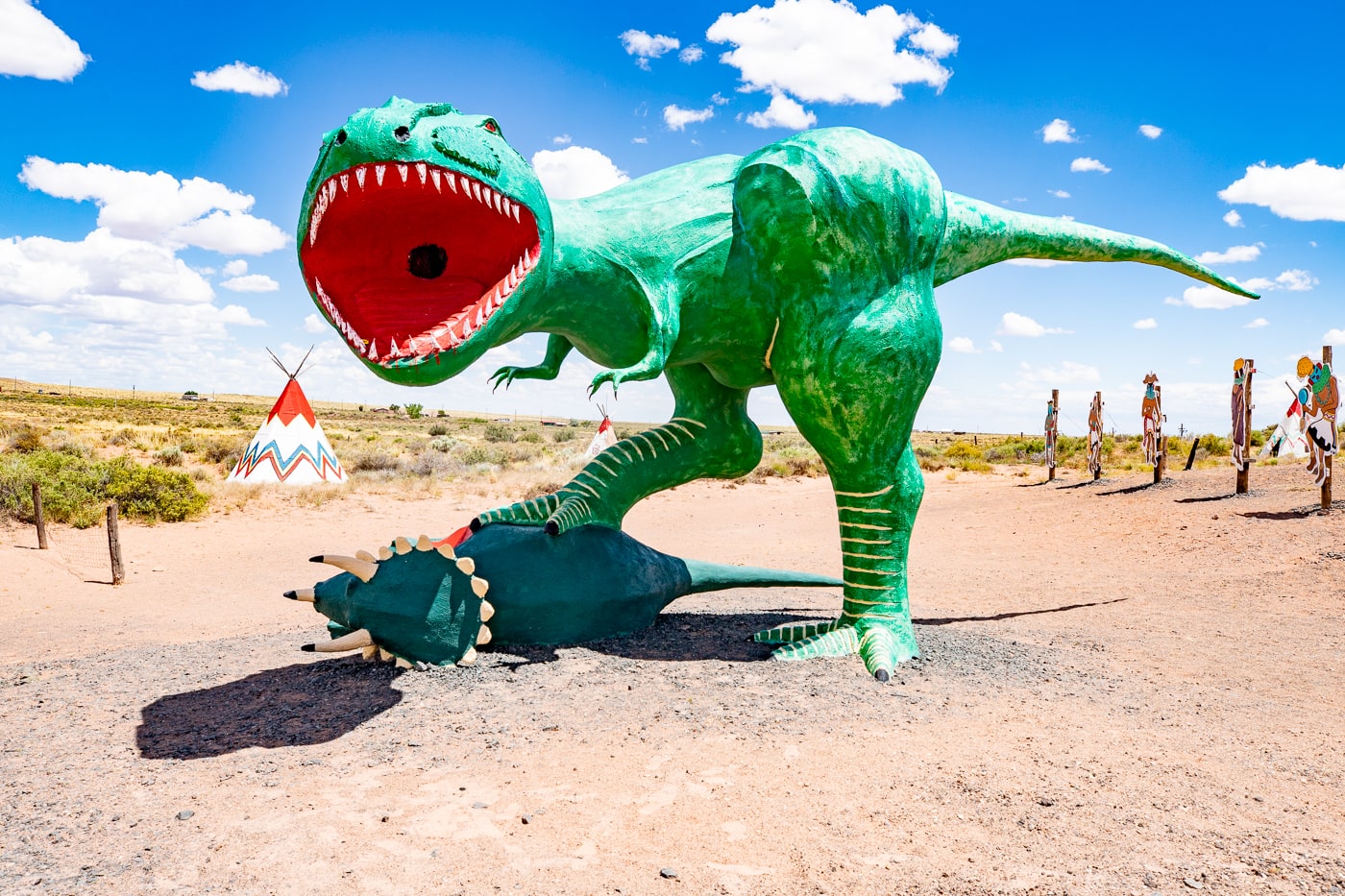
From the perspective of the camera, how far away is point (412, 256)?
3506mm

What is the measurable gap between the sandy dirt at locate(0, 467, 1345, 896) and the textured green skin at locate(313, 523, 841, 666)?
0.48 ft

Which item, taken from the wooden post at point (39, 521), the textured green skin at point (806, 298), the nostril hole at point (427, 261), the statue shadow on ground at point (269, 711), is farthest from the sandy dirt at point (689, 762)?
the wooden post at point (39, 521)

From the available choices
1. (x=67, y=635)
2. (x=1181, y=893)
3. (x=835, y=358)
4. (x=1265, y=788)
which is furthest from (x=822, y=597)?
(x=67, y=635)

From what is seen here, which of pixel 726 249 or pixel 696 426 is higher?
pixel 726 249

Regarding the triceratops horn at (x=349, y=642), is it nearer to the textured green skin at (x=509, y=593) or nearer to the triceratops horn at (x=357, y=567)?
the textured green skin at (x=509, y=593)

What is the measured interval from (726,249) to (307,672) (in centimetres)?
304

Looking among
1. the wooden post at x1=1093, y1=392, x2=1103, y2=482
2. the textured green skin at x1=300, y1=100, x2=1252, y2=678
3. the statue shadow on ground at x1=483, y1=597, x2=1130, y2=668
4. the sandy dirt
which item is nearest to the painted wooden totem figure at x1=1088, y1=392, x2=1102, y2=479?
the wooden post at x1=1093, y1=392, x2=1103, y2=482

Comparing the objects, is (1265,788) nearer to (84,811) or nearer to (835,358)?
(835,358)

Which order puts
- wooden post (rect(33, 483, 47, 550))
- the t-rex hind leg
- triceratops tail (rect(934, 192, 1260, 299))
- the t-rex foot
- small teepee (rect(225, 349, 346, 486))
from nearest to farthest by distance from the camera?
the t-rex foot → triceratops tail (rect(934, 192, 1260, 299)) → the t-rex hind leg → wooden post (rect(33, 483, 47, 550)) → small teepee (rect(225, 349, 346, 486))

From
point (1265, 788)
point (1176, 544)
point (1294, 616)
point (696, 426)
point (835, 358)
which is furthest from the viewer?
point (1176, 544)

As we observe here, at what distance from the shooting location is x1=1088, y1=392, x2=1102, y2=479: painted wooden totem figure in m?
17.1

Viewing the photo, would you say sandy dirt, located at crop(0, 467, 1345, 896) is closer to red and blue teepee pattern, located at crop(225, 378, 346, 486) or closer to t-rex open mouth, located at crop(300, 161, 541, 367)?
t-rex open mouth, located at crop(300, 161, 541, 367)

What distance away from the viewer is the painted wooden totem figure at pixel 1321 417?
10211 mm

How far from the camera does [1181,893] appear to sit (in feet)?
7.80
